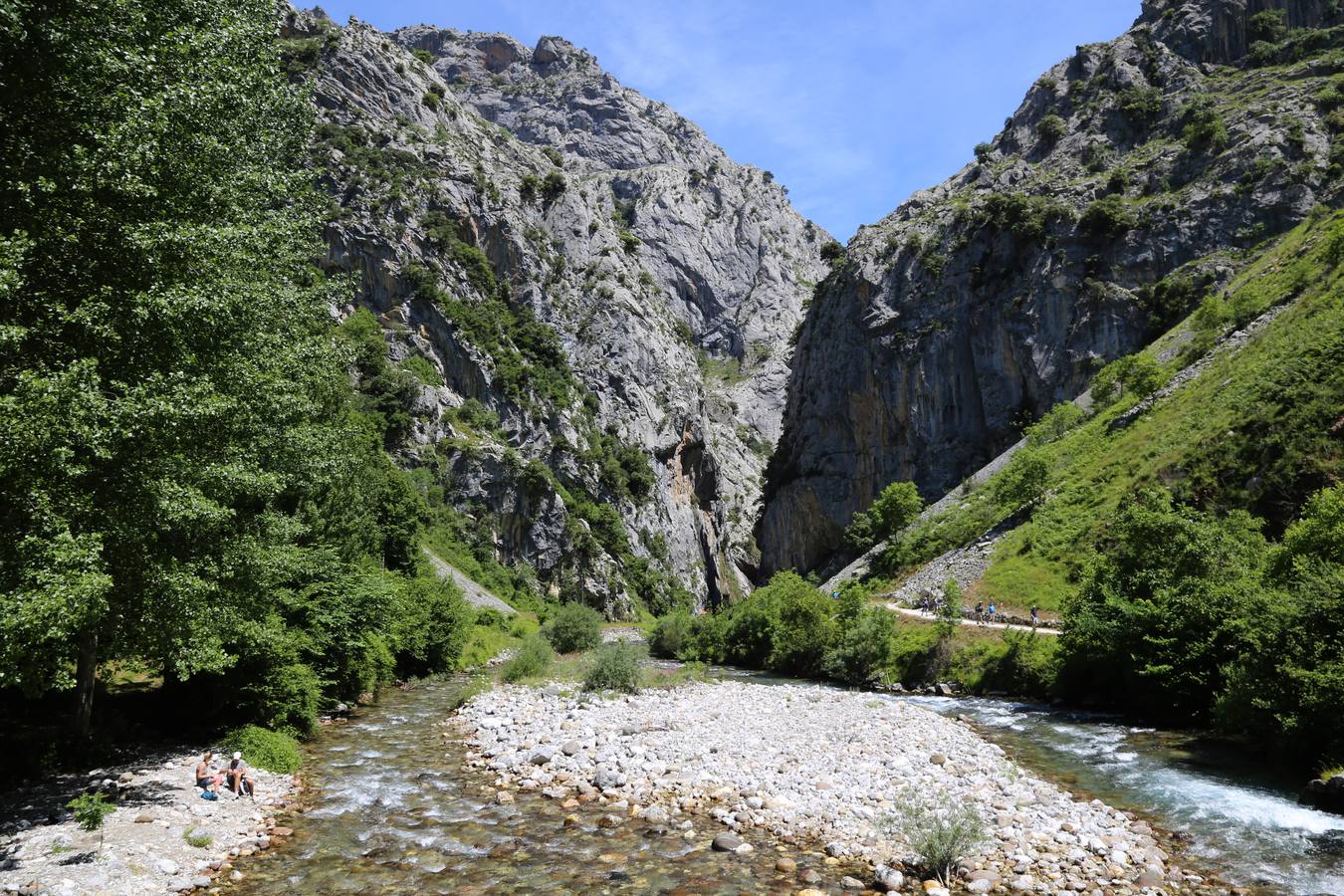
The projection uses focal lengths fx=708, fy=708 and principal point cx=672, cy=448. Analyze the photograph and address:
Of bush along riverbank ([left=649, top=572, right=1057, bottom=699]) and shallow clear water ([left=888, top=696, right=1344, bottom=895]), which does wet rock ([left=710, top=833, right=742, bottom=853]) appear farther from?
bush along riverbank ([left=649, top=572, right=1057, bottom=699])

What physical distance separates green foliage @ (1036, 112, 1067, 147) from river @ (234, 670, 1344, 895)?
4332 inches

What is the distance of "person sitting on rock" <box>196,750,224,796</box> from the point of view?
46.1 ft

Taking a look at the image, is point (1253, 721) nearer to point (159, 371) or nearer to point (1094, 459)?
point (159, 371)

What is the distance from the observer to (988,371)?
299 ft

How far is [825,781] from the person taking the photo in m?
15.9

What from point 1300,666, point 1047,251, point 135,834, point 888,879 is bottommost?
point 135,834

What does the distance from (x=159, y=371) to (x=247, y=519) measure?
7.16m

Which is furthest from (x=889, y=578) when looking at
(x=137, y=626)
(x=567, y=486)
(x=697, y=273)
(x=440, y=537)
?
(x=697, y=273)

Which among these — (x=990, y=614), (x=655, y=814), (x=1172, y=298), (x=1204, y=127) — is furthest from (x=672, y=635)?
(x=1204, y=127)

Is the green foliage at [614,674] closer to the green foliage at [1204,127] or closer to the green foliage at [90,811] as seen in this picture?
the green foliage at [90,811]

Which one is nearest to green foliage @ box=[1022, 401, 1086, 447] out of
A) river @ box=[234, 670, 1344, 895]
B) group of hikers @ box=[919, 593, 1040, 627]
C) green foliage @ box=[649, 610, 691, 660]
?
group of hikers @ box=[919, 593, 1040, 627]

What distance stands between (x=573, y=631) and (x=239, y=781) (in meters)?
34.4

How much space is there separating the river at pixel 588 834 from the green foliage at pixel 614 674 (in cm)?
888

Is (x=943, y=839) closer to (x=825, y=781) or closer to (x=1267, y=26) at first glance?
(x=825, y=781)
